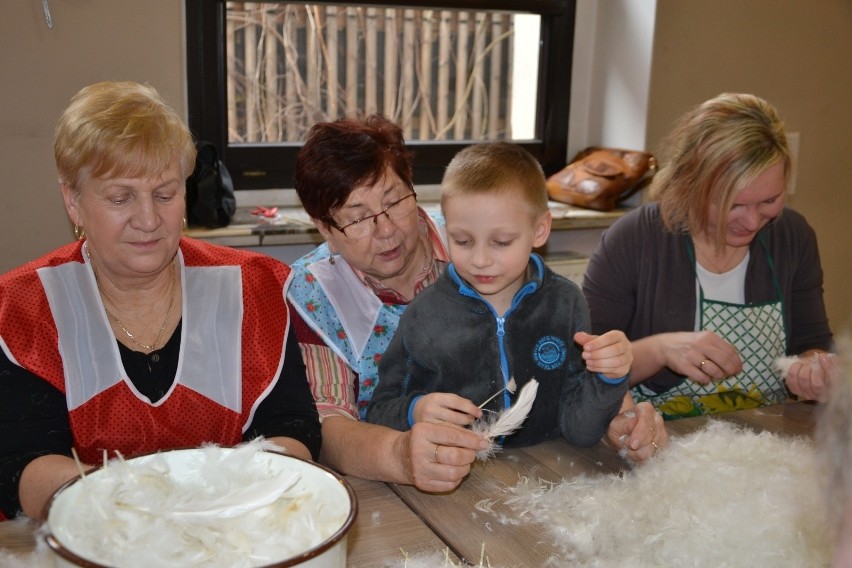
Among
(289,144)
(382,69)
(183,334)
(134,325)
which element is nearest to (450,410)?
(183,334)

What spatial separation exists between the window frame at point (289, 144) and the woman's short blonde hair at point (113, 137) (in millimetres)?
1609

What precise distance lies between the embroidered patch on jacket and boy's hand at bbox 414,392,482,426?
26 centimetres

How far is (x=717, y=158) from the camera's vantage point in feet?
7.42

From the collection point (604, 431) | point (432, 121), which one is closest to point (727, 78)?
point (432, 121)

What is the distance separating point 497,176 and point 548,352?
36 centimetres

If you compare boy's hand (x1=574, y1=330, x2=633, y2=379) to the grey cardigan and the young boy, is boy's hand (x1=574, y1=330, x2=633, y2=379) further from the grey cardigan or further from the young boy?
the grey cardigan

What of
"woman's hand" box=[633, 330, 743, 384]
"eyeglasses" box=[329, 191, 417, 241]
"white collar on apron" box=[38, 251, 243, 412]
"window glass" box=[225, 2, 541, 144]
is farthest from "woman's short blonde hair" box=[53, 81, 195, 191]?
"window glass" box=[225, 2, 541, 144]

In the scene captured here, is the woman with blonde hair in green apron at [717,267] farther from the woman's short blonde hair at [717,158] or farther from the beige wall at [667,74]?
the beige wall at [667,74]

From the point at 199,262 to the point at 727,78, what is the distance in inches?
111

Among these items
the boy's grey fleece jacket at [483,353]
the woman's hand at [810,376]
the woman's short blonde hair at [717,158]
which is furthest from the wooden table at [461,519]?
the woman's short blonde hair at [717,158]

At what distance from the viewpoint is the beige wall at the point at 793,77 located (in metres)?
3.75

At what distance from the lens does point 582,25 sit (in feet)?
12.9

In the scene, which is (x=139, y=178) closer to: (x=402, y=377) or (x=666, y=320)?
(x=402, y=377)

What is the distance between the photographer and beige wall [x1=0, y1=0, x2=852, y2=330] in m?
2.90
